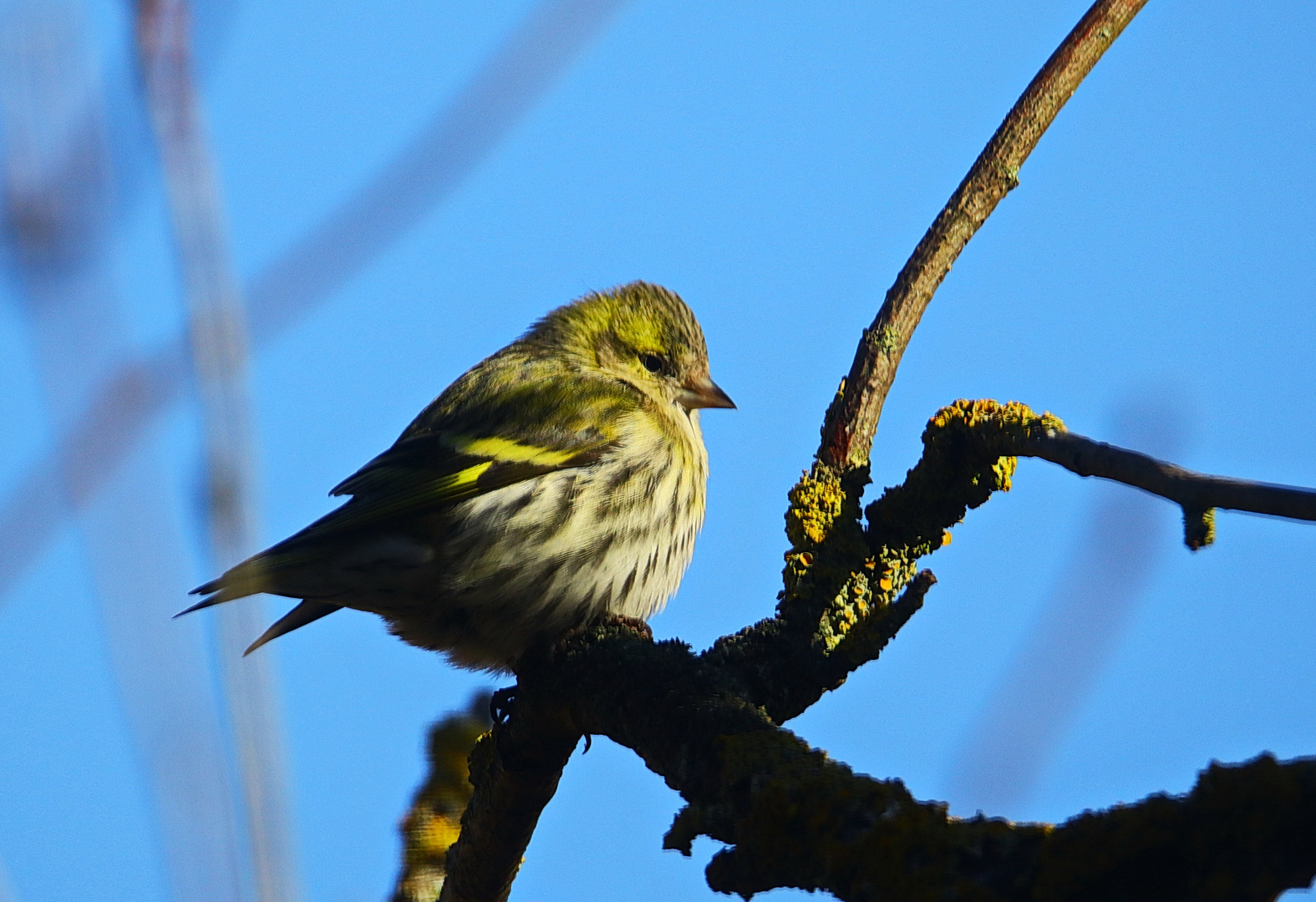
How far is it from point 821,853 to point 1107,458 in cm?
83

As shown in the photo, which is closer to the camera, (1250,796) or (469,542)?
(1250,796)

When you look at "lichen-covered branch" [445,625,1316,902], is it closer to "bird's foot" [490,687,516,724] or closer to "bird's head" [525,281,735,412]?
"bird's foot" [490,687,516,724]

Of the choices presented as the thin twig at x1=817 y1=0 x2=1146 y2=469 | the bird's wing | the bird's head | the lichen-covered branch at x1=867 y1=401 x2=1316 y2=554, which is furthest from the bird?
the lichen-covered branch at x1=867 y1=401 x2=1316 y2=554

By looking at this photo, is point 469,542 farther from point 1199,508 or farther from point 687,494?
point 1199,508

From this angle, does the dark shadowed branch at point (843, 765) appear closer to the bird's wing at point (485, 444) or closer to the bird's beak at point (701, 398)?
the bird's wing at point (485, 444)

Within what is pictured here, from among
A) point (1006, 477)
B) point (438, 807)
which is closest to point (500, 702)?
point (438, 807)

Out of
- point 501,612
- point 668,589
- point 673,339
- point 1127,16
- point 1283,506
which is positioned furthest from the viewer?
point 673,339

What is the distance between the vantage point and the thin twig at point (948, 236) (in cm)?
341

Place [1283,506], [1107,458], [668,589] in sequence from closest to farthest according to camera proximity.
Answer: [1283,506], [1107,458], [668,589]

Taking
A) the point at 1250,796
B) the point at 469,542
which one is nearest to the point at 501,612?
the point at 469,542

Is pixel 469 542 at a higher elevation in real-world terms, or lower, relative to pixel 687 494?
lower

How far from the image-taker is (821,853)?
1.88m

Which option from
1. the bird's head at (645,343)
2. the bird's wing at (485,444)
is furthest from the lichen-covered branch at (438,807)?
the bird's head at (645,343)

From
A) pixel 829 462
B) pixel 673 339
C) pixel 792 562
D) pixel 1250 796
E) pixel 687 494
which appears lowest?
pixel 1250 796
